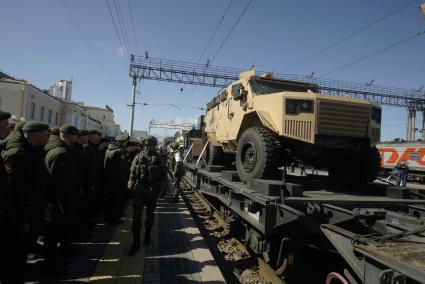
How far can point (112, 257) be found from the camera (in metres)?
5.04

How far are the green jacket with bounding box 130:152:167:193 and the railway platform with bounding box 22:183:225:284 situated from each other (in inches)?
38.0

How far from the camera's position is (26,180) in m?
3.62

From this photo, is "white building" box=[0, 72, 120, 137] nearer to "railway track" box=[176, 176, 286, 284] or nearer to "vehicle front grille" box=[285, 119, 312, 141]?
"railway track" box=[176, 176, 286, 284]

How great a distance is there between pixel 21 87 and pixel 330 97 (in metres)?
28.7

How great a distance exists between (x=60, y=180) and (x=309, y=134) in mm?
3473

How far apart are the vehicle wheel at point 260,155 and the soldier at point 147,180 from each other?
1427 mm

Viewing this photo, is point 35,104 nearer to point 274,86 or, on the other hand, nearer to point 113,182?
point 113,182

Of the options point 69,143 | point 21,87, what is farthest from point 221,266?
point 21,87

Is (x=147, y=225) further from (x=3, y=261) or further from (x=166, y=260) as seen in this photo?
(x=3, y=261)

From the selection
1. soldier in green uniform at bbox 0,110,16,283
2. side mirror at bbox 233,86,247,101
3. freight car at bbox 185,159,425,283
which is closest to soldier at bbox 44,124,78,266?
soldier in green uniform at bbox 0,110,16,283

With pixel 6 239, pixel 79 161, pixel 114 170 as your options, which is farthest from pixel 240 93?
pixel 6 239

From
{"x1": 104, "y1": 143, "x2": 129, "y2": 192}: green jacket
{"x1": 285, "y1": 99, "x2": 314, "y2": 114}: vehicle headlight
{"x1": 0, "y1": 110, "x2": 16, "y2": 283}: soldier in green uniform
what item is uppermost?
{"x1": 285, "y1": 99, "x2": 314, "y2": 114}: vehicle headlight

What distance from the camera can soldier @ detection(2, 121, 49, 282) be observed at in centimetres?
341

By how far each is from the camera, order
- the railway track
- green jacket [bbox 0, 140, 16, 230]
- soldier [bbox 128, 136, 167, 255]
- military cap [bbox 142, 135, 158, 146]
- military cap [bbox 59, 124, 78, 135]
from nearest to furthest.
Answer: green jacket [bbox 0, 140, 16, 230] → military cap [bbox 59, 124, 78, 135] → the railway track → soldier [bbox 128, 136, 167, 255] → military cap [bbox 142, 135, 158, 146]
